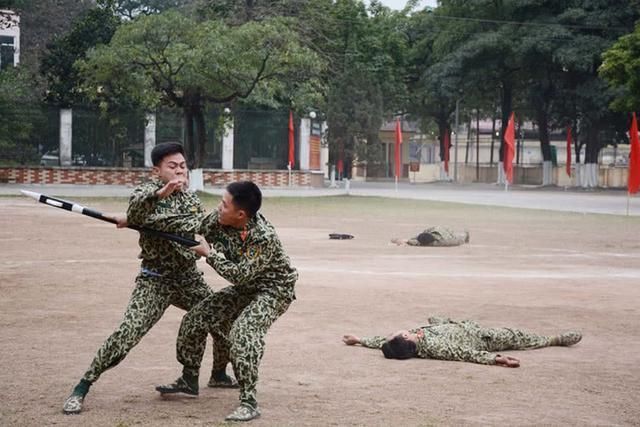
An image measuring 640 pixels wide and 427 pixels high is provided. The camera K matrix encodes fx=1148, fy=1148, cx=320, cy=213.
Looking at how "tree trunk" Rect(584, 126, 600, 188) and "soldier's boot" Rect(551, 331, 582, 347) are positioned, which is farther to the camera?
"tree trunk" Rect(584, 126, 600, 188)

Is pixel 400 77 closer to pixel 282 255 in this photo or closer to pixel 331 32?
pixel 331 32

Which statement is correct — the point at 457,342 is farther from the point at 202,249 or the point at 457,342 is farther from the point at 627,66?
the point at 627,66

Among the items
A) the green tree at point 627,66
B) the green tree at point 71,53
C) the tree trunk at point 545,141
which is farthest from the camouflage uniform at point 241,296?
the tree trunk at point 545,141

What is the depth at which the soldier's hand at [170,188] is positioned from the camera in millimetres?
7023

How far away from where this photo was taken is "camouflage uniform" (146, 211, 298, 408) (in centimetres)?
673

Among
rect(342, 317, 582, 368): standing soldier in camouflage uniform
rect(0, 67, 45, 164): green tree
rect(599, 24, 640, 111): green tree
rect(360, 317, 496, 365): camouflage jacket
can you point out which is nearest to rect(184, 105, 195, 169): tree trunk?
rect(0, 67, 45, 164): green tree

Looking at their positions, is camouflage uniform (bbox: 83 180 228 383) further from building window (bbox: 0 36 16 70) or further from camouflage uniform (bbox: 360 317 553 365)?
building window (bbox: 0 36 16 70)

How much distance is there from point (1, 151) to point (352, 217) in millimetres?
22562

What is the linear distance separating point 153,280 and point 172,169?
→ 720mm

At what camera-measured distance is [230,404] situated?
7.20m

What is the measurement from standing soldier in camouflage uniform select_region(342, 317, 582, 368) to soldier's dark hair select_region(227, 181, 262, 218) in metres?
2.61

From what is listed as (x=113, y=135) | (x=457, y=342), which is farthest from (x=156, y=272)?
(x=113, y=135)

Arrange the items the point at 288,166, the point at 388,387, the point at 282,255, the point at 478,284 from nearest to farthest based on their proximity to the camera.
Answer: the point at 282,255 < the point at 388,387 < the point at 478,284 < the point at 288,166

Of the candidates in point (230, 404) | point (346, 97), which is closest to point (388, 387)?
point (230, 404)
